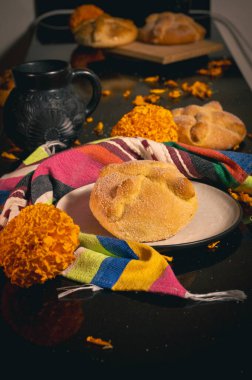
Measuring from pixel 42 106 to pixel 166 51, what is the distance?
876mm

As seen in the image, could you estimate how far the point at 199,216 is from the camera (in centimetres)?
88

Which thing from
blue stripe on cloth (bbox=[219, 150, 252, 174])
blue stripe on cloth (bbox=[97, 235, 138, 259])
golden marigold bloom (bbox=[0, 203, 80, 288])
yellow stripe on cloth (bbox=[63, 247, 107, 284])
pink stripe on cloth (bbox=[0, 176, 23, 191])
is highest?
golden marigold bloom (bbox=[0, 203, 80, 288])

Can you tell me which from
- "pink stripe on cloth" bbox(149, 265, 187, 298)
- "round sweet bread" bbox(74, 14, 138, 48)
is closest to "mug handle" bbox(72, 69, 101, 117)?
"pink stripe on cloth" bbox(149, 265, 187, 298)

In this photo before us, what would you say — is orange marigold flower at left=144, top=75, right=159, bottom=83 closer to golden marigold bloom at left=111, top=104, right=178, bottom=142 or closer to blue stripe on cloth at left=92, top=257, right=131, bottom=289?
golden marigold bloom at left=111, top=104, right=178, bottom=142

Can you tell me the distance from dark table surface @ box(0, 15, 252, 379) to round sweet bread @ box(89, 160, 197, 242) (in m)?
0.05

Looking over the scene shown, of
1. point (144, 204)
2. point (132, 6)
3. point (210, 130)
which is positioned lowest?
point (132, 6)

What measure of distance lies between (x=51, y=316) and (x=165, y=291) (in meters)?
0.13

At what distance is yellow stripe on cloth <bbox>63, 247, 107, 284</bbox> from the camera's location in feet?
2.48

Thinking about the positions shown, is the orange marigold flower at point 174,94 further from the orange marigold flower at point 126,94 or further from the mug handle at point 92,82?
the mug handle at point 92,82

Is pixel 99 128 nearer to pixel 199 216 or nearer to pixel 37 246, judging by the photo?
pixel 199 216

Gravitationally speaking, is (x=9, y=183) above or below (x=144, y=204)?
below

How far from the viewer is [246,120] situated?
4.65ft

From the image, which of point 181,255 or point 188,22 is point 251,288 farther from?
point 188,22

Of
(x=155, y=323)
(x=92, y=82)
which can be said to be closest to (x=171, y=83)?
(x=92, y=82)
